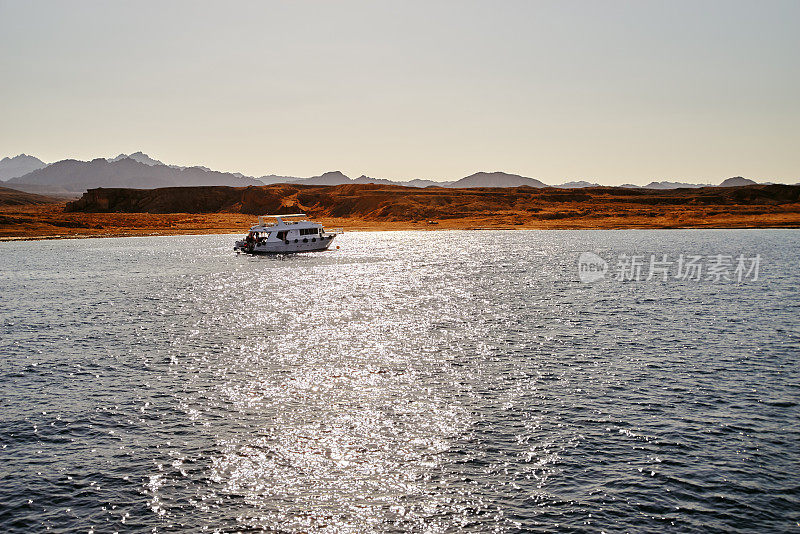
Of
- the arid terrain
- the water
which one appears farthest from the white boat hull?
the arid terrain

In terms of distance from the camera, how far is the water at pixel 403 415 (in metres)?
17.0

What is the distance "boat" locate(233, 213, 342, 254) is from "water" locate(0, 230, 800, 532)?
52866mm

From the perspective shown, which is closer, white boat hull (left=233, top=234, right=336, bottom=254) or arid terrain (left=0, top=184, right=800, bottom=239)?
white boat hull (left=233, top=234, right=336, bottom=254)

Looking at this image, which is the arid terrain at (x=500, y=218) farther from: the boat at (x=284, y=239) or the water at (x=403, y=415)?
the water at (x=403, y=415)

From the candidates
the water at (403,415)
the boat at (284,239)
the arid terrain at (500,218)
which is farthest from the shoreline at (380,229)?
the water at (403,415)

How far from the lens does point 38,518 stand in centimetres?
1675

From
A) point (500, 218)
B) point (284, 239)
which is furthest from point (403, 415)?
point (500, 218)

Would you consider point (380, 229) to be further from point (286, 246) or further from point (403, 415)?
point (403, 415)

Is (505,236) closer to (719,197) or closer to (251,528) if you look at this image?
(719,197)

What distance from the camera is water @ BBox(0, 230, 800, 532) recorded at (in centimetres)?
1702

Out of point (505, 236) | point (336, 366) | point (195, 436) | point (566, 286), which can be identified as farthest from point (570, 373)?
point (505, 236)

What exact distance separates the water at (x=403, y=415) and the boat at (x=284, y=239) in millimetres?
52866

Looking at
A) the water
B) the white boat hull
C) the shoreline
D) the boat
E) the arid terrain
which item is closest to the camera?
the water

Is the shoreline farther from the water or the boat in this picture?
the water
